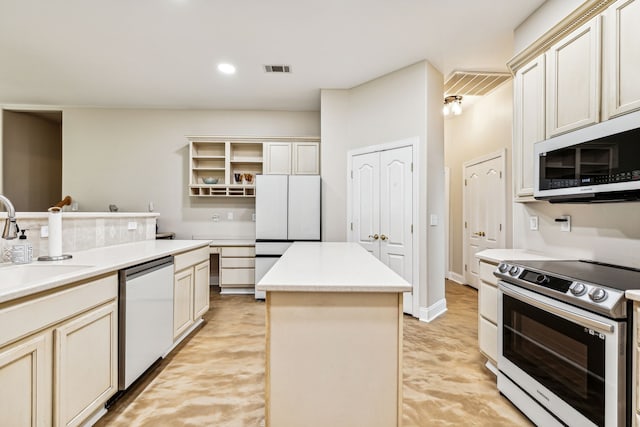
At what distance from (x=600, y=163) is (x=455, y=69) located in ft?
8.14

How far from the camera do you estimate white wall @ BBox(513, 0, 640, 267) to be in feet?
5.93

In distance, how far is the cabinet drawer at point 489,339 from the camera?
2.17m

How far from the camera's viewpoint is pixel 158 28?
2846 millimetres

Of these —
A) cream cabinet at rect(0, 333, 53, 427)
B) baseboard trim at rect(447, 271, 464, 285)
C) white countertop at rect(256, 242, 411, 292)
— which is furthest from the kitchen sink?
baseboard trim at rect(447, 271, 464, 285)

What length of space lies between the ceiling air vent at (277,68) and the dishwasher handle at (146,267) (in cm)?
246

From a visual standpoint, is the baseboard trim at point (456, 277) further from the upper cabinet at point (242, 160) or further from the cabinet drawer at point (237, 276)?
the cabinet drawer at point (237, 276)

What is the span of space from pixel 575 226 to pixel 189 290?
3.26m

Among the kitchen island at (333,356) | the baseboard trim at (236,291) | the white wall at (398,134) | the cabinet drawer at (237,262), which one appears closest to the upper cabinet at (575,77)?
the white wall at (398,134)

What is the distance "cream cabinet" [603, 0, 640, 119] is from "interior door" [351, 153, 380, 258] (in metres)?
2.33

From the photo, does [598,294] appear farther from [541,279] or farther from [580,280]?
[541,279]

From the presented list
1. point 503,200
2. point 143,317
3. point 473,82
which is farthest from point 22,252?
point 503,200

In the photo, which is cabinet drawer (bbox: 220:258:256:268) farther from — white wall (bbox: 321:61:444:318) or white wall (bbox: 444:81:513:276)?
white wall (bbox: 444:81:513:276)

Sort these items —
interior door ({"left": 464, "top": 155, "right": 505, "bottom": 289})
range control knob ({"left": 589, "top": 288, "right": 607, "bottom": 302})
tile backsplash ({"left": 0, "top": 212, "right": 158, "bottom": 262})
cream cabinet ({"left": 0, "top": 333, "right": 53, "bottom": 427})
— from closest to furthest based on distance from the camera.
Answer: cream cabinet ({"left": 0, "top": 333, "right": 53, "bottom": 427}) → range control knob ({"left": 589, "top": 288, "right": 607, "bottom": 302}) → tile backsplash ({"left": 0, "top": 212, "right": 158, "bottom": 262}) → interior door ({"left": 464, "top": 155, "right": 505, "bottom": 289})

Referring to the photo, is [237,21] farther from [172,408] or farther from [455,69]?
[172,408]
